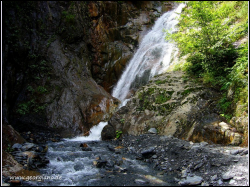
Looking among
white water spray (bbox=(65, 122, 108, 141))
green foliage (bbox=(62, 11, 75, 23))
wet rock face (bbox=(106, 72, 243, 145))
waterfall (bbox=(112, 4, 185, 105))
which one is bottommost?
white water spray (bbox=(65, 122, 108, 141))

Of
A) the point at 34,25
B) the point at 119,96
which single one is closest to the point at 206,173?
the point at 119,96

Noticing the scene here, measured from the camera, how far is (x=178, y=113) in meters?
8.19

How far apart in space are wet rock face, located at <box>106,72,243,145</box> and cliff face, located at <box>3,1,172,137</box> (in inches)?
144

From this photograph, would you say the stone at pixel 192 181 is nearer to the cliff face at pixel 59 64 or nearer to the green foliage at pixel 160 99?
the green foliage at pixel 160 99

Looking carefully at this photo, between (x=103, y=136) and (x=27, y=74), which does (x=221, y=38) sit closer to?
(x=103, y=136)

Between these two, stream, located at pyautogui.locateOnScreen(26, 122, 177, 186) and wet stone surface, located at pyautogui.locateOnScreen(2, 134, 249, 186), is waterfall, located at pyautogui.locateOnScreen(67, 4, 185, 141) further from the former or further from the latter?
wet stone surface, located at pyautogui.locateOnScreen(2, 134, 249, 186)

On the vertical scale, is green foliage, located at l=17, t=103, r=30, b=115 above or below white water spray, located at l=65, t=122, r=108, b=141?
above

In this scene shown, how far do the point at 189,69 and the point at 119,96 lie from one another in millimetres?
8039

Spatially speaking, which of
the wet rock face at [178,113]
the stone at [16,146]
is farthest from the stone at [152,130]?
the stone at [16,146]

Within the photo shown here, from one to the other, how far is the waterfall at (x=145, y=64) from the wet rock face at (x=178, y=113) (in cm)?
466

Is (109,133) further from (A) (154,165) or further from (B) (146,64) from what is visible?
(B) (146,64)

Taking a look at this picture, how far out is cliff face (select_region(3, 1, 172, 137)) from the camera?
12016mm

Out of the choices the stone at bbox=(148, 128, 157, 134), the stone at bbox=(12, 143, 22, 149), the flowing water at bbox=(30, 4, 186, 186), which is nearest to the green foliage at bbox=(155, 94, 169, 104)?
the stone at bbox=(148, 128, 157, 134)

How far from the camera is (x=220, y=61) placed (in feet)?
28.1
